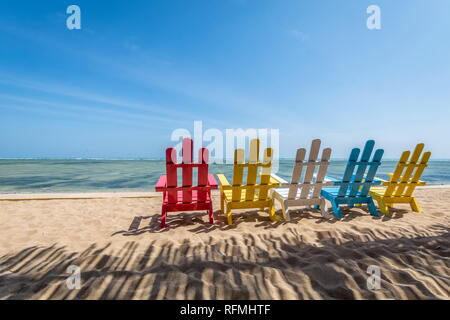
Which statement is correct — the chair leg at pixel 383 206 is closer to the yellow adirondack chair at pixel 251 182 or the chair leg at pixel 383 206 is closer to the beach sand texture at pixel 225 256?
the beach sand texture at pixel 225 256

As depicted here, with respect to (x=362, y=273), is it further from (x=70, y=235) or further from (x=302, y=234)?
(x=70, y=235)

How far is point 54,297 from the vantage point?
1.75 meters

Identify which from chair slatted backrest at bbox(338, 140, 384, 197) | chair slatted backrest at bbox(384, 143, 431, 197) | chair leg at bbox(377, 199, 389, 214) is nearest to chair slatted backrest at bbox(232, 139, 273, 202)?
chair slatted backrest at bbox(338, 140, 384, 197)

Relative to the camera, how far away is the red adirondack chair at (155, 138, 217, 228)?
11.4 ft

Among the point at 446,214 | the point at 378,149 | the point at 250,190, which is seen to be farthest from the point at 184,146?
the point at 446,214

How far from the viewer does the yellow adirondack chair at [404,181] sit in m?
4.18

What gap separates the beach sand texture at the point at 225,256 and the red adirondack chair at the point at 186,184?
397 mm

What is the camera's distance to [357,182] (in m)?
A: 4.09

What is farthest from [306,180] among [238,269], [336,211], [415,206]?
[415,206]

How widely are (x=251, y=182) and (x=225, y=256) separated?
1.62 m

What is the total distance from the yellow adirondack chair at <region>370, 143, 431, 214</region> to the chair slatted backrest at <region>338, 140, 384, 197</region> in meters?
0.43

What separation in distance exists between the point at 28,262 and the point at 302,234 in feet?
12.5

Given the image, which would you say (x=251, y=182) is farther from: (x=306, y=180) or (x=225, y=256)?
(x=225, y=256)
